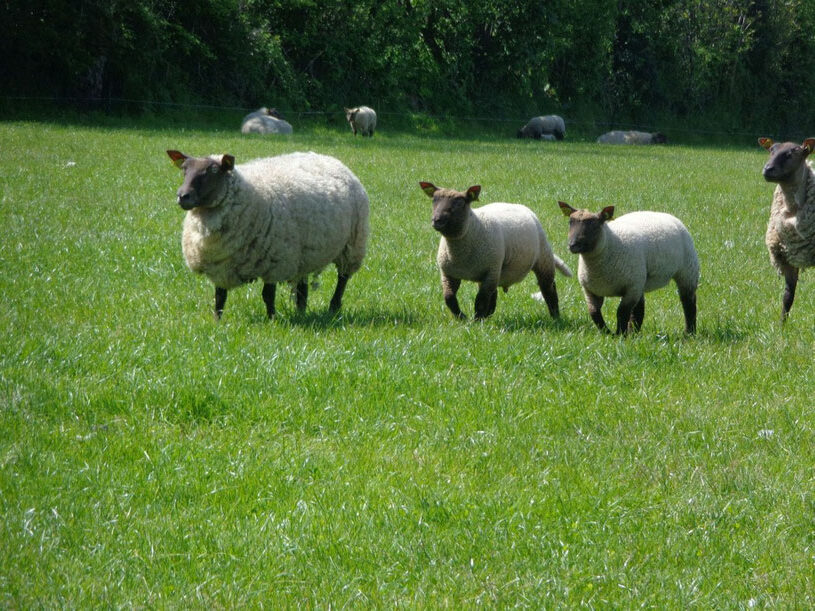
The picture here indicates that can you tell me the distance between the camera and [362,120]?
29.3 meters

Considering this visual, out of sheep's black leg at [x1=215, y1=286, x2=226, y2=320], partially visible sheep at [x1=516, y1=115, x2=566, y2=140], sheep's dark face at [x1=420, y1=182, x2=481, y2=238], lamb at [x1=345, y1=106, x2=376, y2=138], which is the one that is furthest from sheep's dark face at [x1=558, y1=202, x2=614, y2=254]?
partially visible sheep at [x1=516, y1=115, x2=566, y2=140]

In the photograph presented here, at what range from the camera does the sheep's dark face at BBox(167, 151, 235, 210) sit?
7.12 m

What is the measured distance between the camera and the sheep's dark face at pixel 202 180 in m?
7.12

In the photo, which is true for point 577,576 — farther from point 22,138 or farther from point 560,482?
point 22,138

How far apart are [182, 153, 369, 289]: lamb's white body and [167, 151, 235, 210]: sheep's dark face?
0.30 ft

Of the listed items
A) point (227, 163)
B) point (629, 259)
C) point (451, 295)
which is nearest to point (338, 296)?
point (451, 295)

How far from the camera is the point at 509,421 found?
16.9ft

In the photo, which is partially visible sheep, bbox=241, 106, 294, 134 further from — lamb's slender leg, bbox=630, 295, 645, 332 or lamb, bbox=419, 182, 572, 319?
lamb's slender leg, bbox=630, 295, 645, 332

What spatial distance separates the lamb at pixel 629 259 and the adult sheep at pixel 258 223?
2158 mm

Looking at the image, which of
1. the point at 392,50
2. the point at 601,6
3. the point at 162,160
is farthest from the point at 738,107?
the point at 162,160

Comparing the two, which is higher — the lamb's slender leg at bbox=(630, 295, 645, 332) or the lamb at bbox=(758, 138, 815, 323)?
the lamb at bbox=(758, 138, 815, 323)

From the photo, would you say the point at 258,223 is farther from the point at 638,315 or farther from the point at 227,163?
the point at 638,315

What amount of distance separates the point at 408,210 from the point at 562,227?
238cm

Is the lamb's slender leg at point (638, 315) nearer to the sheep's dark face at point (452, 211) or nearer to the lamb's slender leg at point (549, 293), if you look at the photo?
the lamb's slender leg at point (549, 293)
